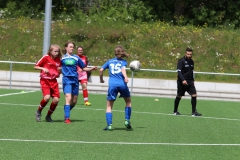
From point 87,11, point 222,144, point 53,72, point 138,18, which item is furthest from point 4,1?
point 222,144

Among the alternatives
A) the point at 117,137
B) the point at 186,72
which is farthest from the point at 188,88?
the point at 117,137

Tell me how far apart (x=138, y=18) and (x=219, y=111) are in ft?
78.8

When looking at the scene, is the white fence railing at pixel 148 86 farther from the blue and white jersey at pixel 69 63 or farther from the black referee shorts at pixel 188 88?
the blue and white jersey at pixel 69 63

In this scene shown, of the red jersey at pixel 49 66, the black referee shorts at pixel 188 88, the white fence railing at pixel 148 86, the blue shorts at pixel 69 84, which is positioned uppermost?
the red jersey at pixel 49 66

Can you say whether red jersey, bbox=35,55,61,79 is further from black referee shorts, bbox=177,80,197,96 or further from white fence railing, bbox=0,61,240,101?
white fence railing, bbox=0,61,240,101

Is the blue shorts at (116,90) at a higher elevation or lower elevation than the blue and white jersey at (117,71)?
lower

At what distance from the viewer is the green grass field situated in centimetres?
991

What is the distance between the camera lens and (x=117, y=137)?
39.3 ft

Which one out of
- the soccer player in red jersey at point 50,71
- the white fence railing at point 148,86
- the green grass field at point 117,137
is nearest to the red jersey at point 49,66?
the soccer player in red jersey at point 50,71

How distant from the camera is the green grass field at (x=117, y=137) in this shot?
390 inches

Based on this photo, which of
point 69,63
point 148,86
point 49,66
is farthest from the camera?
point 148,86

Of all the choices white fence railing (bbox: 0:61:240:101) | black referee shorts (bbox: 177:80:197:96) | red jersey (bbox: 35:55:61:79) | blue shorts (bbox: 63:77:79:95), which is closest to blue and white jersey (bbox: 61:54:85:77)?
blue shorts (bbox: 63:77:79:95)

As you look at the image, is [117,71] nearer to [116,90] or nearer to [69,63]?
[116,90]

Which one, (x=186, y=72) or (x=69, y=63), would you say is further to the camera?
(x=186, y=72)
